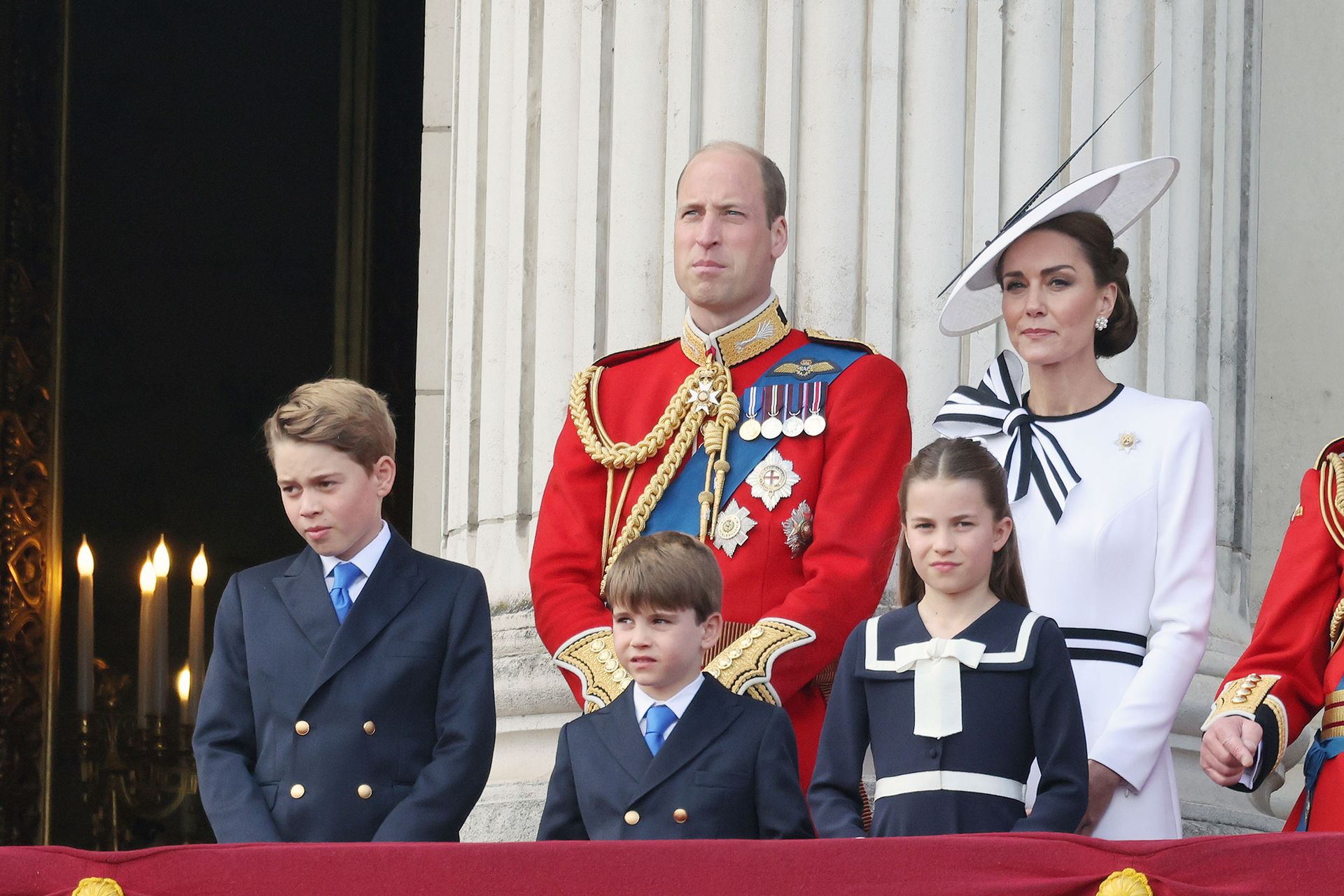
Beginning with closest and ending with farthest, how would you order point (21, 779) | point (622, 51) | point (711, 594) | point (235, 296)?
point (711, 594) → point (622, 51) → point (21, 779) → point (235, 296)

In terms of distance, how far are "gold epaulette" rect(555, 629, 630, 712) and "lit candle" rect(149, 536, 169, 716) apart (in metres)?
2.73

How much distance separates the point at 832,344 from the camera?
4.35m

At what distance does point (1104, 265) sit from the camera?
4.06 m

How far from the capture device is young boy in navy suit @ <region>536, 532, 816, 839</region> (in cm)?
358

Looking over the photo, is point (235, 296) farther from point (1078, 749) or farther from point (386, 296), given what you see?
point (1078, 749)

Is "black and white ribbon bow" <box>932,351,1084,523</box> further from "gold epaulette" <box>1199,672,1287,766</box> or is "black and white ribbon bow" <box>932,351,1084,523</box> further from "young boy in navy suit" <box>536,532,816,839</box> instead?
"young boy in navy suit" <box>536,532,816,839</box>

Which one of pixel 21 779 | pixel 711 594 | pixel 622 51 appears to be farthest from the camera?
pixel 21 779

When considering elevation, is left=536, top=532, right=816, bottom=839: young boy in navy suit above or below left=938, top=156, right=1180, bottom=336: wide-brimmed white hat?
below

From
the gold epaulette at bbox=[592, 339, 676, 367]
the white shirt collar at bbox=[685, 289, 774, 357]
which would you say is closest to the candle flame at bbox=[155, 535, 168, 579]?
the gold epaulette at bbox=[592, 339, 676, 367]


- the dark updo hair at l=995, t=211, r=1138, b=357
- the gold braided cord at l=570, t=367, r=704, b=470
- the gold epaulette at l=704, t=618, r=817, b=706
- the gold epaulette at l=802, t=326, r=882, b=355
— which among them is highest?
the dark updo hair at l=995, t=211, r=1138, b=357

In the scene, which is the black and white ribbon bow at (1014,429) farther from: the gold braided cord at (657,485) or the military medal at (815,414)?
the gold braided cord at (657,485)

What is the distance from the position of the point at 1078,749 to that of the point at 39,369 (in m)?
5.52

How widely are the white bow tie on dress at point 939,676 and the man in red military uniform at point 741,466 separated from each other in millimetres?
412

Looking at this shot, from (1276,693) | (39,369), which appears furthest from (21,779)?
(1276,693)
